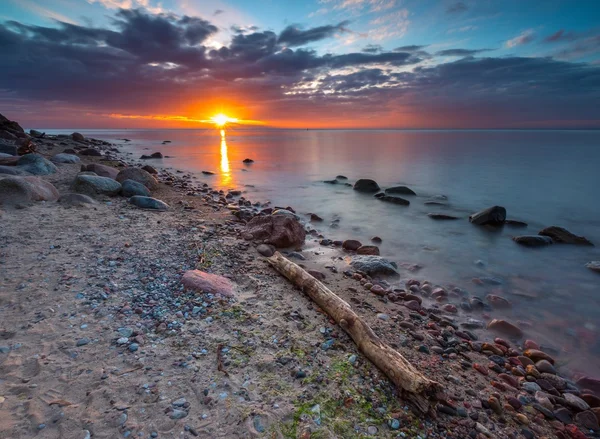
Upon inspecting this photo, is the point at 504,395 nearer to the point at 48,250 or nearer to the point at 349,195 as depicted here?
the point at 48,250

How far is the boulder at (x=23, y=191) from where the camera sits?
741 centimetres

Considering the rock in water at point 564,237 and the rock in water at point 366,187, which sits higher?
the rock in water at point 366,187

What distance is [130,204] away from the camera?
9.15 m

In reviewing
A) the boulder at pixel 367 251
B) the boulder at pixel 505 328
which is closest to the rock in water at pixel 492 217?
the boulder at pixel 367 251

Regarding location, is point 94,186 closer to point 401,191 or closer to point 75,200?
point 75,200

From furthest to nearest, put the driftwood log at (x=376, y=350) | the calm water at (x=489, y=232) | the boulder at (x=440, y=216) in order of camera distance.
Answer: 1. the boulder at (x=440, y=216)
2. the calm water at (x=489, y=232)
3. the driftwood log at (x=376, y=350)

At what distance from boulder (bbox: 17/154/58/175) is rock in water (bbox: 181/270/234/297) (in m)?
11.4

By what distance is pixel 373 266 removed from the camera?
7.05 meters

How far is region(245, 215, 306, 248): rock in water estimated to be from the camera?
7712mm

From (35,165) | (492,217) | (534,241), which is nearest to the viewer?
(534,241)

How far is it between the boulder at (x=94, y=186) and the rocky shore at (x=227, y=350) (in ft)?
7.85

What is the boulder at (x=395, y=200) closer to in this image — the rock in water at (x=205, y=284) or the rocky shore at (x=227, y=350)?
the rocky shore at (x=227, y=350)

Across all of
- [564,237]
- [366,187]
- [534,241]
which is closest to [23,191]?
[534,241]

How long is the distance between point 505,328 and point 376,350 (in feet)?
10.7
